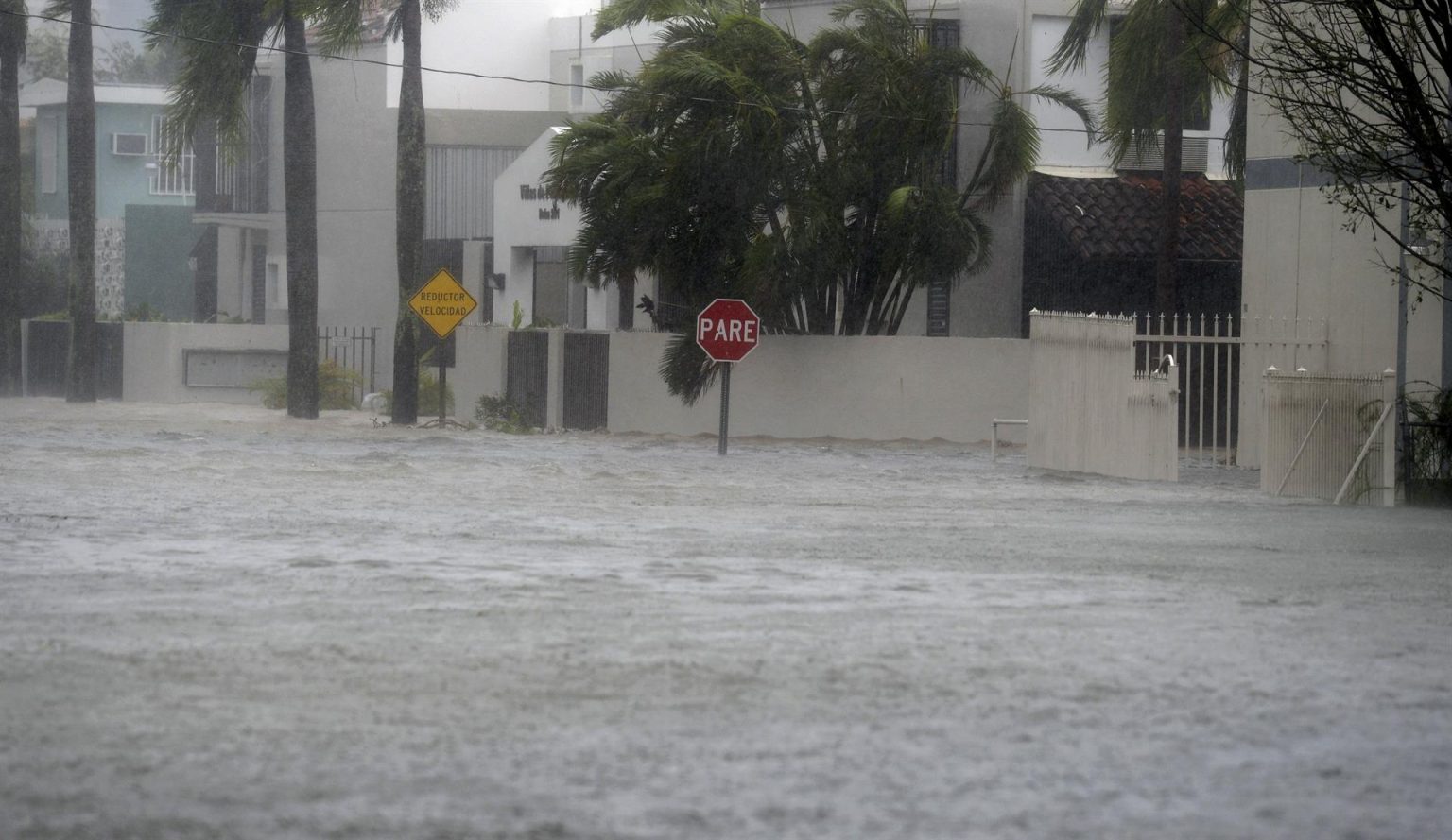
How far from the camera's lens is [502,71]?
4506 cm

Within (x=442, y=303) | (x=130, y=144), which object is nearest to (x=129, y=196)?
(x=130, y=144)

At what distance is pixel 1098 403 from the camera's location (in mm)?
20547

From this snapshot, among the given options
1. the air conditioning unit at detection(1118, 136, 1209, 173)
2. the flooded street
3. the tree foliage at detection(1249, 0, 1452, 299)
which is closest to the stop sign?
the flooded street

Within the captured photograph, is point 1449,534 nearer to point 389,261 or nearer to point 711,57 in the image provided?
point 711,57

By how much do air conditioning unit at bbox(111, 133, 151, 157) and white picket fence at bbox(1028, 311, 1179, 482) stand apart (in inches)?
1567

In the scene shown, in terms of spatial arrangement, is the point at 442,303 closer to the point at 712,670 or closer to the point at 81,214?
the point at 81,214

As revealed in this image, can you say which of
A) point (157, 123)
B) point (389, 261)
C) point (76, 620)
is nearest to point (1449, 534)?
point (76, 620)

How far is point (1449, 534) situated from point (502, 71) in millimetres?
33412

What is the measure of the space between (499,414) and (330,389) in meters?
7.66

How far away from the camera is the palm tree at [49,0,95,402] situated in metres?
35.5

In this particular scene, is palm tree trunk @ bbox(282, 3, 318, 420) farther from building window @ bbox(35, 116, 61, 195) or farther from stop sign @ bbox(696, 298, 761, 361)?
building window @ bbox(35, 116, 61, 195)

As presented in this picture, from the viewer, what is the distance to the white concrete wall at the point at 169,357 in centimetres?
3941

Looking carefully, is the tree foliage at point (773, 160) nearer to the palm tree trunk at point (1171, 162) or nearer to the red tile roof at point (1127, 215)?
the red tile roof at point (1127, 215)

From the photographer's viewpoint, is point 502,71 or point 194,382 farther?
point 502,71
